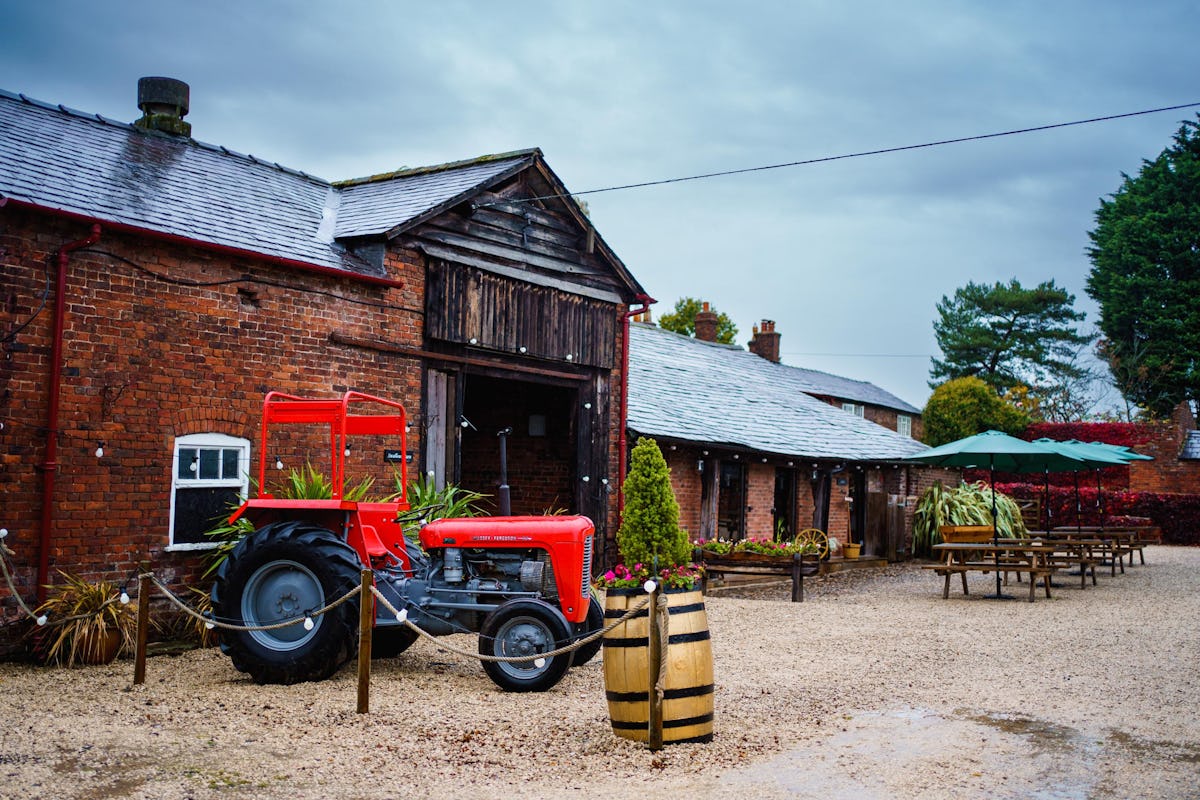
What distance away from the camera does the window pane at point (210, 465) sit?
979 centimetres

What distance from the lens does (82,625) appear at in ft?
27.7

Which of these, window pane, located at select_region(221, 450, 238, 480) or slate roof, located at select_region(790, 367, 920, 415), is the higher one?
slate roof, located at select_region(790, 367, 920, 415)

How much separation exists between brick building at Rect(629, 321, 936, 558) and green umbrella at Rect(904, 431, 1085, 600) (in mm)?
3466

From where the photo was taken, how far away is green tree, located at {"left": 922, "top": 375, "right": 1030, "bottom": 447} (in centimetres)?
3284

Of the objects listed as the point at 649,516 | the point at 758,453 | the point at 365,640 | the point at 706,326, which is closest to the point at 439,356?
the point at 649,516

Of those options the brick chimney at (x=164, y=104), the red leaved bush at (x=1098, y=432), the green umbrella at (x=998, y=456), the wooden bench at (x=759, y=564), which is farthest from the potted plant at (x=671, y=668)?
the red leaved bush at (x=1098, y=432)

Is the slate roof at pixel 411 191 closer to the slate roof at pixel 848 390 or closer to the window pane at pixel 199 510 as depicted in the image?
the window pane at pixel 199 510

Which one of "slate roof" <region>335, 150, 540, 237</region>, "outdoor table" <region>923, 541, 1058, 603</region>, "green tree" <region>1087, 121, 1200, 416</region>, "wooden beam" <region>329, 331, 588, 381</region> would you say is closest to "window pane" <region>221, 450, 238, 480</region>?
"wooden beam" <region>329, 331, 588, 381</region>

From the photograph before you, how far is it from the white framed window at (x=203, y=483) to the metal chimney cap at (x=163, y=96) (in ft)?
16.8

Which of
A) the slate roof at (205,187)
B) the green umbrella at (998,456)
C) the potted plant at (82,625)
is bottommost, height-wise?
the potted plant at (82,625)

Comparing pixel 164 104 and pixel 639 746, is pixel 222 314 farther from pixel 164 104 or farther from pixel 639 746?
pixel 639 746

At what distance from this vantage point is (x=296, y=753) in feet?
19.4

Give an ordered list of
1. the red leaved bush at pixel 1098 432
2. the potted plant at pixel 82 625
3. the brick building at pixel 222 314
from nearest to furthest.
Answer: the potted plant at pixel 82 625
the brick building at pixel 222 314
the red leaved bush at pixel 1098 432

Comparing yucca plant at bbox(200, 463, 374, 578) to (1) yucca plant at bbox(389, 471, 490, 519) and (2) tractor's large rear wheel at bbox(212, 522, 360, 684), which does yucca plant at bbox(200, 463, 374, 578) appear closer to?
(1) yucca plant at bbox(389, 471, 490, 519)
